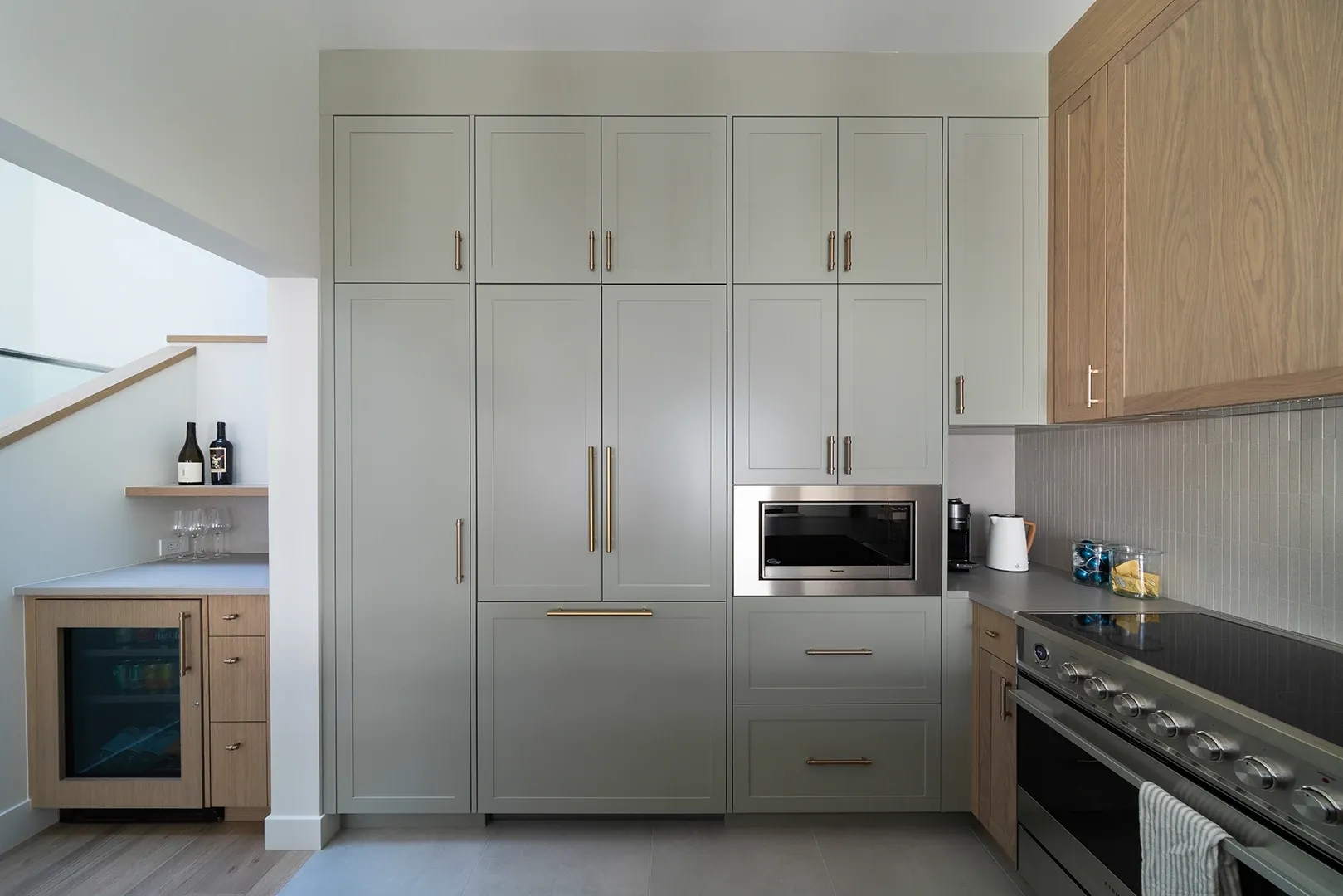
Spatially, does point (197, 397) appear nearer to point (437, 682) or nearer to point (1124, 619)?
point (437, 682)

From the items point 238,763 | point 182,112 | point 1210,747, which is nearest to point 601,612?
point 238,763

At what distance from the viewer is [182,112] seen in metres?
1.78

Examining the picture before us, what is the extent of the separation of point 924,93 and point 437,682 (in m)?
2.80

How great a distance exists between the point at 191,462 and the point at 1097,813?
140 inches

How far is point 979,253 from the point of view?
2434 millimetres

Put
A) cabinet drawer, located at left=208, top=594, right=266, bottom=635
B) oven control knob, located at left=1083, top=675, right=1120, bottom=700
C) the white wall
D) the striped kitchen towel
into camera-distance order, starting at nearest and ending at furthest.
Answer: the striped kitchen towel
the white wall
oven control knob, located at left=1083, top=675, right=1120, bottom=700
cabinet drawer, located at left=208, top=594, right=266, bottom=635

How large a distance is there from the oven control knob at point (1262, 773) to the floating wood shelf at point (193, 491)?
3213 millimetres

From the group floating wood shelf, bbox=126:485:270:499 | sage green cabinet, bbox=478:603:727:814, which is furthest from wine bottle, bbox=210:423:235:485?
sage green cabinet, bbox=478:603:727:814

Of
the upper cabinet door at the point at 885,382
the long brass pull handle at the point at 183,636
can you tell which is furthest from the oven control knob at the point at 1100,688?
the long brass pull handle at the point at 183,636

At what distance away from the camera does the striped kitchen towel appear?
1.25 m

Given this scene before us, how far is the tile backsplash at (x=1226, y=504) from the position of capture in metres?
1.75

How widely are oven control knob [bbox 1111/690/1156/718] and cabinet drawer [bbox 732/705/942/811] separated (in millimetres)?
946

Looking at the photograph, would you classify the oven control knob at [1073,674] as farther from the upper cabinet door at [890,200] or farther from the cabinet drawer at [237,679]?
the cabinet drawer at [237,679]

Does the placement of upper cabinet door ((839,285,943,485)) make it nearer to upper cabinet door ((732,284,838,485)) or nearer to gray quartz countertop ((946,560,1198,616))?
upper cabinet door ((732,284,838,485))
